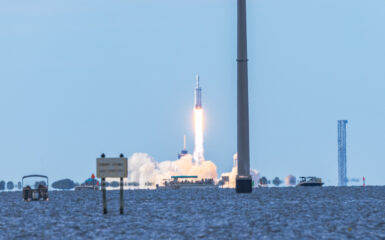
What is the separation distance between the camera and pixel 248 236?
68.1 m

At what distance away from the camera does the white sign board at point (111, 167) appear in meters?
95.4

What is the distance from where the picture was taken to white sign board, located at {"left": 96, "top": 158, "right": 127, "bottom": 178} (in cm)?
9544

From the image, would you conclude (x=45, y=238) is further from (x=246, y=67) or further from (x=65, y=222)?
(x=246, y=67)

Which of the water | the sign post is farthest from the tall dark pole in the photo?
the sign post

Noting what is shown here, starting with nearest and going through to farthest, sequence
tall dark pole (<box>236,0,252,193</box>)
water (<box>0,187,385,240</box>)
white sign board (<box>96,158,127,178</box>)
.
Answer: water (<box>0,187,385,240</box>) < white sign board (<box>96,158,127,178</box>) < tall dark pole (<box>236,0,252,193</box>)

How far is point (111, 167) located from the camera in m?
96.1

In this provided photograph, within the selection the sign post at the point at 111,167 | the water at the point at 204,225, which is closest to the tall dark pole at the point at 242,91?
the water at the point at 204,225

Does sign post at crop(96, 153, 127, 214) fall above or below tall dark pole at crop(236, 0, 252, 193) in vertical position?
below

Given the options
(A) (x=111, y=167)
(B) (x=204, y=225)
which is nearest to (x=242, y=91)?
(A) (x=111, y=167)

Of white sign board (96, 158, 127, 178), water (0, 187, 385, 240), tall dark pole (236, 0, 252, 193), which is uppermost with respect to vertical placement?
tall dark pole (236, 0, 252, 193)

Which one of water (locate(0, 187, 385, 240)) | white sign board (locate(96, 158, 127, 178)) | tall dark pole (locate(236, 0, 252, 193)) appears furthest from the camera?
tall dark pole (locate(236, 0, 252, 193))

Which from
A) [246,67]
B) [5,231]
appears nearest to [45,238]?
[5,231]

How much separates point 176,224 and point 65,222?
12.1 metres

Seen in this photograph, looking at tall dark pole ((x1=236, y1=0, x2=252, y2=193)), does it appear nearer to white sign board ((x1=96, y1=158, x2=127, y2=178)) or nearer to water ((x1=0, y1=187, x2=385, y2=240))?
water ((x1=0, y1=187, x2=385, y2=240))
